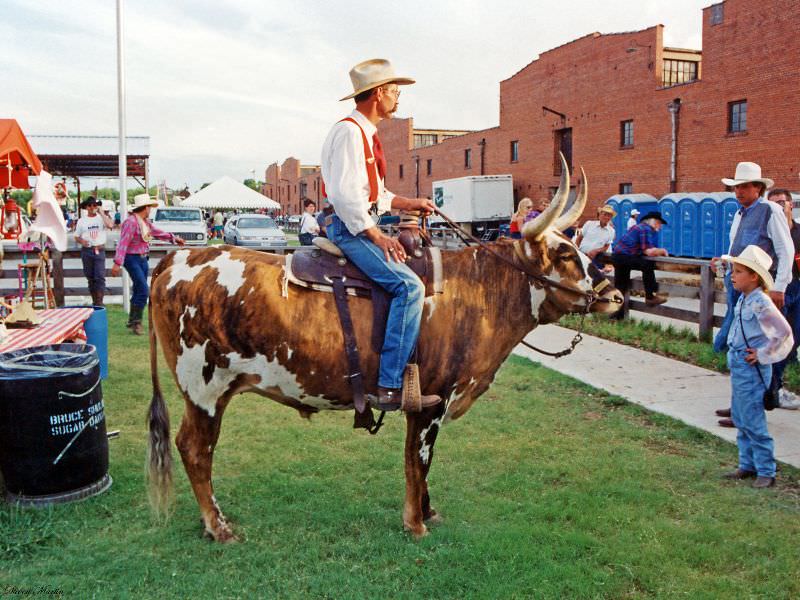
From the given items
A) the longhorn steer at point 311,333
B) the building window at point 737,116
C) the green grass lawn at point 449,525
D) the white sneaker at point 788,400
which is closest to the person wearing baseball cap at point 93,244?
the green grass lawn at point 449,525

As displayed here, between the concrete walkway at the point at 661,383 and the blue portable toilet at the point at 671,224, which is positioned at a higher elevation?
→ the blue portable toilet at the point at 671,224

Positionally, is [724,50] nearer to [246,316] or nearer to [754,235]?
[754,235]

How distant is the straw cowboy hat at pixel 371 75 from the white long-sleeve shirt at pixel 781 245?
404 centimetres

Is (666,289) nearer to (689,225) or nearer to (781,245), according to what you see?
(781,245)

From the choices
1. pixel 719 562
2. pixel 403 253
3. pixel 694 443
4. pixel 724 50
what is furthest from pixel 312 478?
pixel 724 50

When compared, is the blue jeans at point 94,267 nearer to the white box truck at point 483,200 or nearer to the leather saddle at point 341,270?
the leather saddle at point 341,270

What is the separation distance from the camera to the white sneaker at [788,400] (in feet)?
22.1

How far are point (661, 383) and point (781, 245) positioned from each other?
2.23 metres

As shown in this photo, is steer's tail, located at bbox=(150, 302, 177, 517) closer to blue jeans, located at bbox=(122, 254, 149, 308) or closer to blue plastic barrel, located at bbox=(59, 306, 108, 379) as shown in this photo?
blue plastic barrel, located at bbox=(59, 306, 108, 379)

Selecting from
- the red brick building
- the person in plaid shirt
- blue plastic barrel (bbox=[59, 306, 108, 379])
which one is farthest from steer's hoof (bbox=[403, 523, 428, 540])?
the red brick building

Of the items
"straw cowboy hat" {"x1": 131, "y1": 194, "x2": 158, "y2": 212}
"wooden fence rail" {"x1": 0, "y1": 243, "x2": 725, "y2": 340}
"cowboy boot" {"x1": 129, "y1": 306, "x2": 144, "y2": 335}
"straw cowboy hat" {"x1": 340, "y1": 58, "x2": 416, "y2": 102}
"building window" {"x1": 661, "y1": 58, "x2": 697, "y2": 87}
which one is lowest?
"cowboy boot" {"x1": 129, "y1": 306, "x2": 144, "y2": 335}

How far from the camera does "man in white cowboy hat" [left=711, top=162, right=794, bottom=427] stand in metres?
6.16

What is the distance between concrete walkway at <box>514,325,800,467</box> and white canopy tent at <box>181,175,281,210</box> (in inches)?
1191

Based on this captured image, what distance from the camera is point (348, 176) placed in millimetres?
3887
